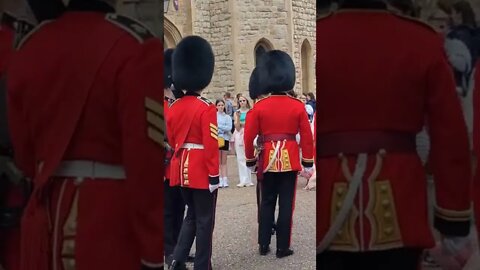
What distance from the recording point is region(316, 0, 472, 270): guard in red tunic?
1702 millimetres

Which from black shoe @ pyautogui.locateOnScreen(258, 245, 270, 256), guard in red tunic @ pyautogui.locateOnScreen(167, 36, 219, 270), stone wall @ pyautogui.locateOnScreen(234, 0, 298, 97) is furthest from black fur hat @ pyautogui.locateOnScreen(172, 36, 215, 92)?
stone wall @ pyautogui.locateOnScreen(234, 0, 298, 97)

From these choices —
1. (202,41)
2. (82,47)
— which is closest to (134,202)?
(82,47)

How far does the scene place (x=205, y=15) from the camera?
14500 millimetres

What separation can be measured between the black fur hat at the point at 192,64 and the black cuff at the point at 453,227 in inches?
83.8

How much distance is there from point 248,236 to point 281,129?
4.02ft

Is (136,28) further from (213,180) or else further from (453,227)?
(213,180)

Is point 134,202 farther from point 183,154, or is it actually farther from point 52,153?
point 183,154

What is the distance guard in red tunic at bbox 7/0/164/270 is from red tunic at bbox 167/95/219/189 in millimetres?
2074

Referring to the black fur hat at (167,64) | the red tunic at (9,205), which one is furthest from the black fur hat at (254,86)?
the red tunic at (9,205)

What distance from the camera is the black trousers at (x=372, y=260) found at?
180cm

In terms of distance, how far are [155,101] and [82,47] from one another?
0.76ft

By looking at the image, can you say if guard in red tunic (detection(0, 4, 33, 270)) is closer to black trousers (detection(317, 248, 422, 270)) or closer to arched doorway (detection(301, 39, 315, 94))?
black trousers (detection(317, 248, 422, 270))

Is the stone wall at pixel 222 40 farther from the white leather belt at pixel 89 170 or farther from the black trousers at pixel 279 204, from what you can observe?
the white leather belt at pixel 89 170

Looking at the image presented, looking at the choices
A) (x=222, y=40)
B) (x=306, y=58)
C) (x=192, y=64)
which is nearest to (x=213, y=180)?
(x=192, y=64)
